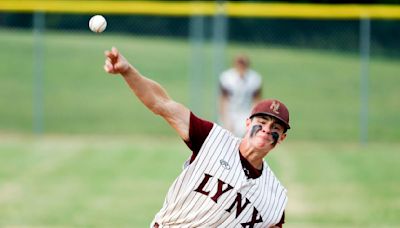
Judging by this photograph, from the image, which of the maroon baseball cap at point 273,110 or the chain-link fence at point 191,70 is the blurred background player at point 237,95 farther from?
the maroon baseball cap at point 273,110

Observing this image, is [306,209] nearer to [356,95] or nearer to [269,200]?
[269,200]

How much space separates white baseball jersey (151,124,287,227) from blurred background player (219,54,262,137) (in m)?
11.3

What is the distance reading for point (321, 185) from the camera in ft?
49.6

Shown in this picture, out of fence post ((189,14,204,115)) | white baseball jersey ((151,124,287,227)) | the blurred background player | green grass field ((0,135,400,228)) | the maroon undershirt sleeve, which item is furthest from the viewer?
fence post ((189,14,204,115))

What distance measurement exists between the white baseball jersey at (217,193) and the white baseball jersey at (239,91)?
37.6 ft

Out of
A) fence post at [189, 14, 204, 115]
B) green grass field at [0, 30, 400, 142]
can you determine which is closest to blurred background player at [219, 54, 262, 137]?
fence post at [189, 14, 204, 115]

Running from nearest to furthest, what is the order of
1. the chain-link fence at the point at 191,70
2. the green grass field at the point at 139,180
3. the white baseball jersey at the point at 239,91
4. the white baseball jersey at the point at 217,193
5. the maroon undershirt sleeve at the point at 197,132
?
the maroon undershirt sleeve at the point at 197,132, the white baseball jersey at the point at 217,193, the green grass field at the point at 139,180, the white baseball jersey at the point at 239,91, the chain-link fence at the point at 191,70

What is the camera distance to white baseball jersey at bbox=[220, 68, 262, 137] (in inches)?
706

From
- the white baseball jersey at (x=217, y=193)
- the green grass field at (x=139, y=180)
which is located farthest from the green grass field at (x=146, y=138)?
the white baseball jersey at (x=217, y=193)

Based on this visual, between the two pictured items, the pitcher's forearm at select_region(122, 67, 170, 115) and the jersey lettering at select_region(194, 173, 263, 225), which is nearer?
the pitcher's forearm at select_region(122, 67, 170, 115)

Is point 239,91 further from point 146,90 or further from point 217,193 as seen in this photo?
point 146,90

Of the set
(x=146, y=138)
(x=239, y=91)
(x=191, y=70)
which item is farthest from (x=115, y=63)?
(x=191, y=70)

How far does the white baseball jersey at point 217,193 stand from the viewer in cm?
626

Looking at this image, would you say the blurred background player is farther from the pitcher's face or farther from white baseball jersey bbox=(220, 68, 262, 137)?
the pitcher's face
